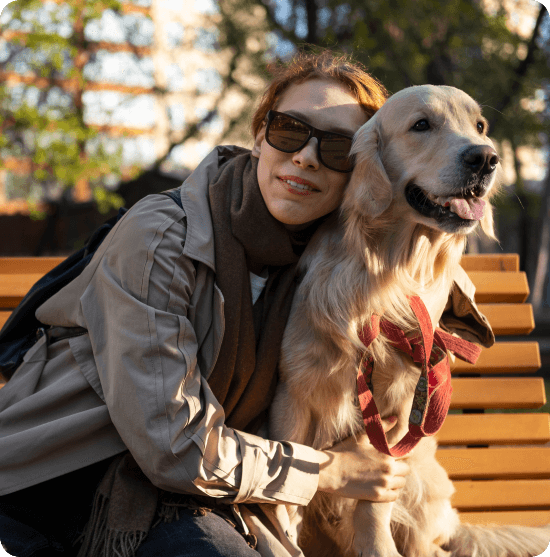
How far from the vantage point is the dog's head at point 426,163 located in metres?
1.75

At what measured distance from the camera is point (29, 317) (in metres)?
2.03

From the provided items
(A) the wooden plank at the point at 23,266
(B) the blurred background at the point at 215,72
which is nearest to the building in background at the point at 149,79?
(B) the blurred background at the point at 215,72

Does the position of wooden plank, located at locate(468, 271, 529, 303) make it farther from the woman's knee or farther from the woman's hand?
the woman's knee

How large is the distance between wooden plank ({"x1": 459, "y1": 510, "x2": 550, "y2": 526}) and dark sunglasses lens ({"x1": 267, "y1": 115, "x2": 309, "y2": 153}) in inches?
67.7

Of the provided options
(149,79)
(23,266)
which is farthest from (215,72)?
(23,266)

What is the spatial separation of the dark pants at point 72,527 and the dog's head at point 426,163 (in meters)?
1.04

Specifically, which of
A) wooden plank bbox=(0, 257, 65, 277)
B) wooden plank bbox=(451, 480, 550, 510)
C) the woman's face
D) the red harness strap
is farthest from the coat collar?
wooden plank bbox=(451, 480, 550, 510)

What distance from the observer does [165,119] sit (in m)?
11.4

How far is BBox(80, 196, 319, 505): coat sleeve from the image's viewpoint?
162cm

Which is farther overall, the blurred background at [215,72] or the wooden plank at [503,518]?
the blurred background at [215,72]

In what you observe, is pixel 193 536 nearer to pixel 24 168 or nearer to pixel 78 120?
pixel 78 120

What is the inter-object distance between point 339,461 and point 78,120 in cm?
850

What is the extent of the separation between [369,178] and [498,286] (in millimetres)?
1099

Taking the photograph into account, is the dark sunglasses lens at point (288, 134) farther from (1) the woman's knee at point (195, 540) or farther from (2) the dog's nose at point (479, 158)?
(1) the woman's knee at point (195, 540)
